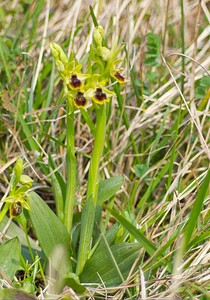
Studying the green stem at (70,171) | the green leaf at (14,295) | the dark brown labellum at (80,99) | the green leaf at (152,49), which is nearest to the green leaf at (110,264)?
the green stem at (70,171)

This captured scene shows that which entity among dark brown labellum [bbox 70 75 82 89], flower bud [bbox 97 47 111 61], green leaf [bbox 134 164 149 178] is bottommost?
green leaf [bbox 134 164 149 178]

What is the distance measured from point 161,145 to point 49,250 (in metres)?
0.60

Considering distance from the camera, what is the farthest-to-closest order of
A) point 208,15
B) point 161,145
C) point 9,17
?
point 9,17 → point 208,15 → point 161,145

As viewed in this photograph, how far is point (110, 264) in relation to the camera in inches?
62.8

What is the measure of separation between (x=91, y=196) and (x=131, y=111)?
70 cm

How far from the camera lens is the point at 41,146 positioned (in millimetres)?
2104

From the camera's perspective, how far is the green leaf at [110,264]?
1.55 metres

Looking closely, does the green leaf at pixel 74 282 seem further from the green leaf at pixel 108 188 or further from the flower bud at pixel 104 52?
the flower bud at pixel 104 52

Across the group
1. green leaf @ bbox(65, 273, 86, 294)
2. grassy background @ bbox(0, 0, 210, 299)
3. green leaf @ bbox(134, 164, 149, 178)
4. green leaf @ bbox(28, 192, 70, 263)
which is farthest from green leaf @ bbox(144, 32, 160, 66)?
green leaf @ bbox(65, 273, 86, 294)

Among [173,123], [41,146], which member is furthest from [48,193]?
[173,123]

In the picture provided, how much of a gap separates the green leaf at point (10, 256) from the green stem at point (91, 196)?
0.56ft

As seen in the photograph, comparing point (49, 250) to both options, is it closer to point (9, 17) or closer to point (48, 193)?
point (48, 193)

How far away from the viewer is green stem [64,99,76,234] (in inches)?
61.8

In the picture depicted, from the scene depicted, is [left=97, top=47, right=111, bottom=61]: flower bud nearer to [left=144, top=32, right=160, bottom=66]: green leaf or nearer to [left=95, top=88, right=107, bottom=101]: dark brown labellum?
[left=95, top=88, right=107, bottom=101]: dark brown labellum
